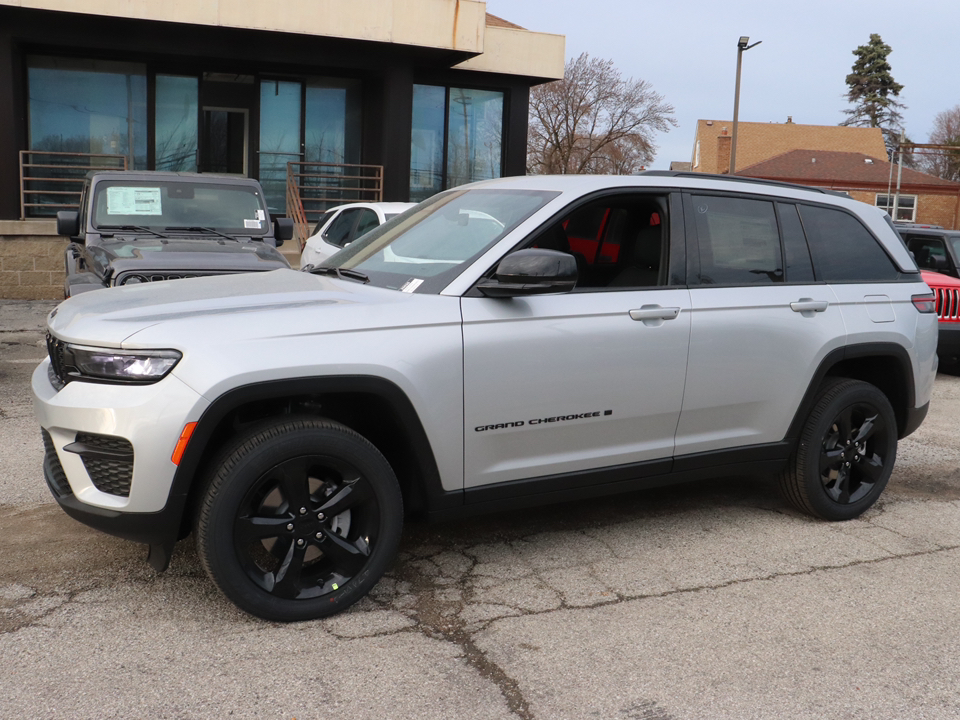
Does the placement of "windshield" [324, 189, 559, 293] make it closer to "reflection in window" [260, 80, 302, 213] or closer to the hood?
the hood

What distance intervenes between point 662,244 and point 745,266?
0.49 m

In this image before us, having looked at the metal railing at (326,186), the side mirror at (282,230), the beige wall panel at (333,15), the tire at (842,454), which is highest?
the beige wall panel at (333,15)

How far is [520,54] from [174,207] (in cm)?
1268

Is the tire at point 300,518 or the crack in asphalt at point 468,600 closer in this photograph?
the crack in asphalt at point 468,600

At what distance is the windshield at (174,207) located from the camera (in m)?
8.62

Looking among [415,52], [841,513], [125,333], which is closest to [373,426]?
[125,333]

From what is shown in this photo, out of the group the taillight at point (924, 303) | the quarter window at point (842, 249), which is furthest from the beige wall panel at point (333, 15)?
the taillight at point (924, 303)

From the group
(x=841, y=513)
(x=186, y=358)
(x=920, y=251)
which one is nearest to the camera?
(x=186, y=358)

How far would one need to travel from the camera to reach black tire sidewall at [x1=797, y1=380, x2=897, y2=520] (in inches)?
194

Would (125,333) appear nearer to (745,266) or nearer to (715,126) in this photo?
(745,266)

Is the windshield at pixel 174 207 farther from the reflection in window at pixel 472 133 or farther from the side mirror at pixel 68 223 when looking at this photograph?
the reflection in window at pixel 472 133

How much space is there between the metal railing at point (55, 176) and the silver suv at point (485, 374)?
1412 cm

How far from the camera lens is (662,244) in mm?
4594

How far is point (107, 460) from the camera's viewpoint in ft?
11.1
